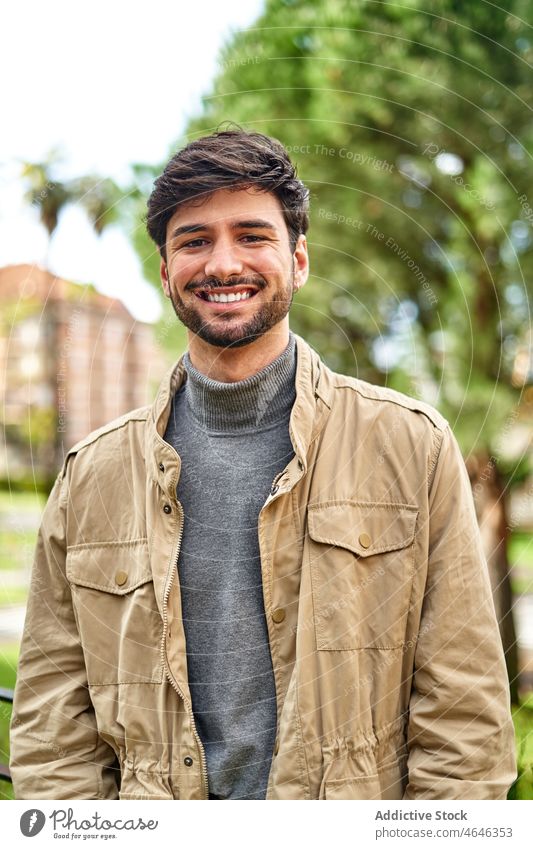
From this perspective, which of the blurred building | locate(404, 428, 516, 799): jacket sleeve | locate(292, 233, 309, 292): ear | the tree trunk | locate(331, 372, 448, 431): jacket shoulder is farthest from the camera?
the tree trunk

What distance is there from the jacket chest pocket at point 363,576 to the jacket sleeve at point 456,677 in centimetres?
5

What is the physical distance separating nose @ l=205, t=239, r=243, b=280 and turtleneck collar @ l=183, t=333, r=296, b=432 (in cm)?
19

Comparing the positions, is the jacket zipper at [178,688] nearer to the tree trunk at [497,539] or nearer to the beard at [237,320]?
the beard at [237,320]

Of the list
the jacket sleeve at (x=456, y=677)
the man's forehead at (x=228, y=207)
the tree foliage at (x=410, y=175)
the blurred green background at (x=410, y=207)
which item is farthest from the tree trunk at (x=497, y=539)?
the man's forehead at (x=228, y=207)

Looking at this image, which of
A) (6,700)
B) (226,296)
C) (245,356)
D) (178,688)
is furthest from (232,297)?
(6,700)

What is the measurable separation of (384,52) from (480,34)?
24 cm

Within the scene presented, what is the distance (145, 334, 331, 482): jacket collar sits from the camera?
4.84ft

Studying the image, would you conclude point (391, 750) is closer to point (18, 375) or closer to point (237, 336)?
point (237, 336)

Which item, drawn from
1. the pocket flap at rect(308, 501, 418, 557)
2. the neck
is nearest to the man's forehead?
the neck

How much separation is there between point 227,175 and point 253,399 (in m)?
0.43

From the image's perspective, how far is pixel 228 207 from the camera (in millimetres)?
1540

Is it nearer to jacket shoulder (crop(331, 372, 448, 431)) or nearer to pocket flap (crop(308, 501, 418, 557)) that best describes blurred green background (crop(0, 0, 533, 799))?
jacket shoulder (crop(331, 372, 448, 431))

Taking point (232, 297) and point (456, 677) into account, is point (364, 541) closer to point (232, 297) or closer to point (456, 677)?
point (456, 677)
